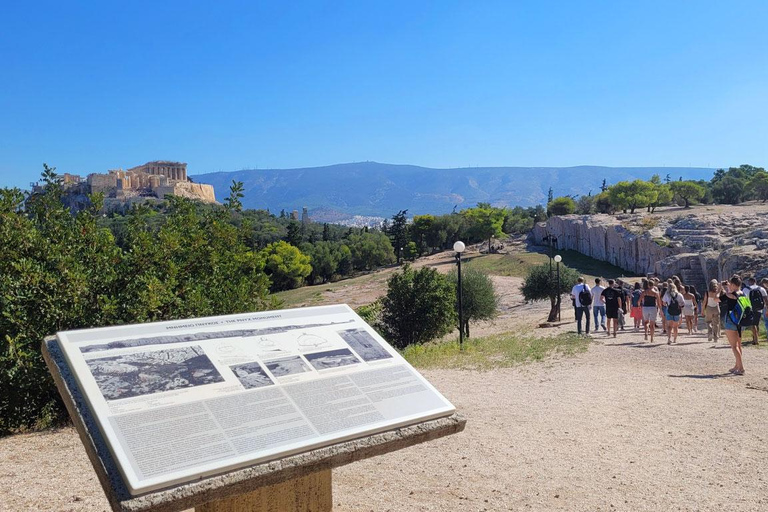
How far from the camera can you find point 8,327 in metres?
7.62

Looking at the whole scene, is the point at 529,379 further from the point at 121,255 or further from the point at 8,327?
the point at 8,327

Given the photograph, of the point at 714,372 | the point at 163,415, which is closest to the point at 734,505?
the point at 163,415

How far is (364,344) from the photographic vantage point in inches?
196

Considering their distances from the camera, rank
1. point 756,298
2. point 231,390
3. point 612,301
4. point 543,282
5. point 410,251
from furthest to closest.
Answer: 1. point 410,251
2. point 543,282
3. point 612,301
4. point 756,298
5. point 231,390

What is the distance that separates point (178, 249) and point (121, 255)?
881 mm

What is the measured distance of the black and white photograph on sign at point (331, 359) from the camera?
454 cm

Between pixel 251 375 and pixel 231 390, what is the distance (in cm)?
24

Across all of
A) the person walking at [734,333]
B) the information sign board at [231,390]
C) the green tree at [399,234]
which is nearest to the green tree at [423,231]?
the green tree at [399,234]

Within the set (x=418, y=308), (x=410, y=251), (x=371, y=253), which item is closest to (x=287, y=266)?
(x=371, y=253)

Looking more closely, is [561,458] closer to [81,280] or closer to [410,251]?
[81,280]

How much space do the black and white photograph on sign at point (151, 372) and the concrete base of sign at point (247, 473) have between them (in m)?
0.19

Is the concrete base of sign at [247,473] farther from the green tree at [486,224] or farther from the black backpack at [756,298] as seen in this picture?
the green tree at [486,224]

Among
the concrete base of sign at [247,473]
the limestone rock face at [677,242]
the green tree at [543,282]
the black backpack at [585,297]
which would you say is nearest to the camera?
the concrete base of sign at [247,473]

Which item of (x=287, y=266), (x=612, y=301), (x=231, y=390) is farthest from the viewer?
(x=287, y=266)
